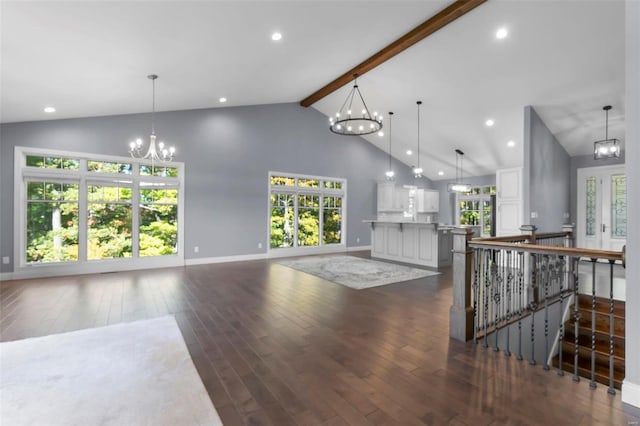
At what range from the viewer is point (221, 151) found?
7.65m

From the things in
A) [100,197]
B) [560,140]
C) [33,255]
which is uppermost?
[560,140]

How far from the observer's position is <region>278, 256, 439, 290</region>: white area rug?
17.9 feet

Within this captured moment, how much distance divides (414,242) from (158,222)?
599 centimetres

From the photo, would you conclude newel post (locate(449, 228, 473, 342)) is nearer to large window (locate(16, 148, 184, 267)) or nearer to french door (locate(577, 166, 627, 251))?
large window (locate(16, 148, 184, 267))

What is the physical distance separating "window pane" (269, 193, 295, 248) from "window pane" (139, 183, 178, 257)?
8.32ft

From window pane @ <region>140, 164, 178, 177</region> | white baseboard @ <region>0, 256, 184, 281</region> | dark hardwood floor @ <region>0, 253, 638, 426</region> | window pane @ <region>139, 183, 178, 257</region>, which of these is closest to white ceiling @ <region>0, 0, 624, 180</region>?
window pane @ <region>140, 164, 178, 177</region>

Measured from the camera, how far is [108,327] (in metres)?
3.31

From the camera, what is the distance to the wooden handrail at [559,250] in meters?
2.07

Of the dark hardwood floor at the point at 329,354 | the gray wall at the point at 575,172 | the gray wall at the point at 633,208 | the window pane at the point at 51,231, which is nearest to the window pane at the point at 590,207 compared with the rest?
the gray wall at the point at 575,172

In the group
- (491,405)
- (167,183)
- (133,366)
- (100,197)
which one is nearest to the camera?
(491,405)

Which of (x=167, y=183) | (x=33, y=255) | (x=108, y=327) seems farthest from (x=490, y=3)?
(x=33, y=255)

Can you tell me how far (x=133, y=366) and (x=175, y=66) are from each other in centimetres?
424

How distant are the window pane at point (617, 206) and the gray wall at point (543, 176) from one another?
89 centimetres

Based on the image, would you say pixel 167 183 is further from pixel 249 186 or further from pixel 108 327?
pixel 108 327
